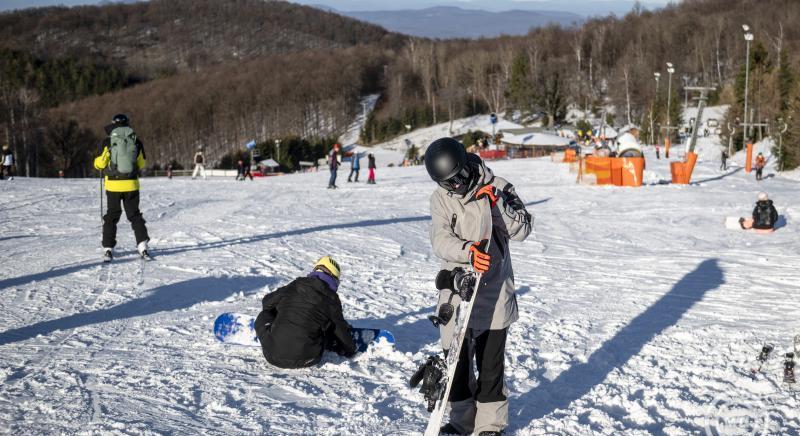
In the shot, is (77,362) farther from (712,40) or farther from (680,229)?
(712,40)

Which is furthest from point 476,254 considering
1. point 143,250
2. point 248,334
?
point 143,250

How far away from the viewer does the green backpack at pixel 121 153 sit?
8.07 m

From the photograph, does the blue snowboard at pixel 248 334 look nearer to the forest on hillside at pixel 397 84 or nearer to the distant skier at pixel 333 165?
the distant skier at pixel 333 165

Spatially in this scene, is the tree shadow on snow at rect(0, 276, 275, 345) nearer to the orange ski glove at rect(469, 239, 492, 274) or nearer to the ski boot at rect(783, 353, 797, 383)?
the orange ski glove at rect(469, 239, 492, 274)

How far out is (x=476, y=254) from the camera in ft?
11.4

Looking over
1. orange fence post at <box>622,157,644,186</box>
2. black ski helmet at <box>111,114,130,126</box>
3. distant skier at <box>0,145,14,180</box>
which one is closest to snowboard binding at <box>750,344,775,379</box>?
black ski helmet at <box>111,114,130,126</box>

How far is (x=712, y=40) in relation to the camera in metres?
88.3

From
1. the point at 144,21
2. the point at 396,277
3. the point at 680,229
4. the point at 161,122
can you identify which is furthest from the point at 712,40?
the point at 144,21

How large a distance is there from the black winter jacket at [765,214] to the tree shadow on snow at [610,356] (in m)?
4.31

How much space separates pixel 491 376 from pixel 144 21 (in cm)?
19374

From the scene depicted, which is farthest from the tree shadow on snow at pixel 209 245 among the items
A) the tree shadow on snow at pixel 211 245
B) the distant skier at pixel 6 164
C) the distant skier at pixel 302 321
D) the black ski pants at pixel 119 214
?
the distant skier at pixel 6 164

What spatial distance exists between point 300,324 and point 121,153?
4347mm

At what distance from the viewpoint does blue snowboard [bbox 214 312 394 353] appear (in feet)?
17.2

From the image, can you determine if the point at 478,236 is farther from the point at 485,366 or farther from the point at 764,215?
the point at 764,215
